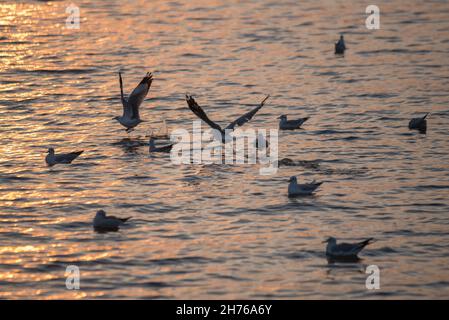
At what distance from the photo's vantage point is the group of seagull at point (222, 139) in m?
16.1

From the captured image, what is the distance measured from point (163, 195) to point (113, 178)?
169 centimetres

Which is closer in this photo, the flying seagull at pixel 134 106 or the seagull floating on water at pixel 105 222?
the seagull floating on water at pixel 105 222

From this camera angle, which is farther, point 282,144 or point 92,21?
point 92,21

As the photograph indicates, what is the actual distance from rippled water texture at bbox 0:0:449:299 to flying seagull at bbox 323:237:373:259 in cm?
20

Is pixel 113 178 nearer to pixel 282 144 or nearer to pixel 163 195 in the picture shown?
pixel 163 195

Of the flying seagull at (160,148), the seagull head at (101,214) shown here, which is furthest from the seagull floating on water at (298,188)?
the flying seagull at (160,148)

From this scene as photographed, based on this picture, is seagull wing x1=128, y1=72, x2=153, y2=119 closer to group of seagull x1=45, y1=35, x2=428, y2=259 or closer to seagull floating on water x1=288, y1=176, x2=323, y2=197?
group of seagull x1=45, y1=35, x2=428, y2=259

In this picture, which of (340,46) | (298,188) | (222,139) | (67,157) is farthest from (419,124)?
(340,46)

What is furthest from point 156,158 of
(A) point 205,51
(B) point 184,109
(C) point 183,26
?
(C) point 183,26

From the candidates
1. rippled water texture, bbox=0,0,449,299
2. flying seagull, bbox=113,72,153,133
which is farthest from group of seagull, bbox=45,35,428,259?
rippled water texture, bbox=0,0,449,299

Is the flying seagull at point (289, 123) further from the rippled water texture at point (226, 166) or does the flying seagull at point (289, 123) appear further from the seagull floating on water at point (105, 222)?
the seagull floating on water at point (105, 222)

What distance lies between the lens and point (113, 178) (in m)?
21.1

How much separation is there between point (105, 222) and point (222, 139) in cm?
614

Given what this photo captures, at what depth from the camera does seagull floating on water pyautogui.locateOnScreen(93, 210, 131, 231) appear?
57.6 feet
